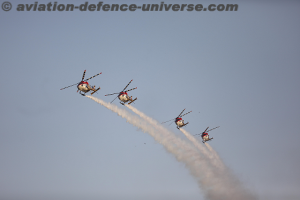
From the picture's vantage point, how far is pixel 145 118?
96.5 meters

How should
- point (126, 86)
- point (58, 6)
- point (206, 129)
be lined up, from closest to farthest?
point (58, 6) < point (126, 86) < point (206, 129)

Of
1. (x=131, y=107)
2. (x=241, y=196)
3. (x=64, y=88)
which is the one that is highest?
(x=131, y=107)

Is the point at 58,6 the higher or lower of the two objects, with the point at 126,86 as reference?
higher

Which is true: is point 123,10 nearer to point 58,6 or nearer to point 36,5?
point 58,6

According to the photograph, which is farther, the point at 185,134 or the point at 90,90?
the point at 185,134

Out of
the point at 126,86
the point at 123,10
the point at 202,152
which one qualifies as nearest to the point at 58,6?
the point at 123,10

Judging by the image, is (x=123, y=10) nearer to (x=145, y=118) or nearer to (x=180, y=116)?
(x=145, y=118)

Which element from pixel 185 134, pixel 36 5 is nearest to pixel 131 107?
pixel 185 134

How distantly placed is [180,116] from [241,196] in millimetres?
35007

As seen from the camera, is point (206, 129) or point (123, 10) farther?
point (206, 129)

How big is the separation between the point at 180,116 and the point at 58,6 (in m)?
54.6

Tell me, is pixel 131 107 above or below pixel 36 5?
below

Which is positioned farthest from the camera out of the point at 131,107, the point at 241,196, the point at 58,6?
the point at 241,196

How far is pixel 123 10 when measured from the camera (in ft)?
246
